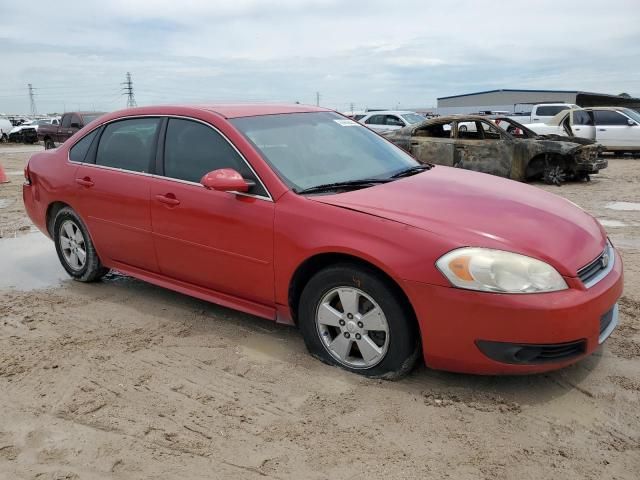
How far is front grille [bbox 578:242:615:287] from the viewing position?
3072 mm

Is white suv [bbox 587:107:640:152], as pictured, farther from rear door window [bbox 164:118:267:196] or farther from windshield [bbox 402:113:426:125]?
rear door window [bbox 164:118:267:196]

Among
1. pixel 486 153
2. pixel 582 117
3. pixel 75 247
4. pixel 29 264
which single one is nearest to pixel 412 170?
pixel 75 247

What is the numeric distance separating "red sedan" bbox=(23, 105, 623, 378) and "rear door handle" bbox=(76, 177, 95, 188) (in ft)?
0.05

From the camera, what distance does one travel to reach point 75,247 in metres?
5.26

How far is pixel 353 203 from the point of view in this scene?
3.37 meters

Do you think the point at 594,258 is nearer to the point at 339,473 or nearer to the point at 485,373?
the point at 485,373

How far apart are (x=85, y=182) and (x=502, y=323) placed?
3577mm

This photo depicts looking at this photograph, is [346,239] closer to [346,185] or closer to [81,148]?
[346,185]

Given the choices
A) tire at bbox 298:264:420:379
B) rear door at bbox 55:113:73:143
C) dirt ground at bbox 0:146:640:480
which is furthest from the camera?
rear door at bbox 55:113:73:143

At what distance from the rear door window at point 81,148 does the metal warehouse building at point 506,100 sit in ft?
138

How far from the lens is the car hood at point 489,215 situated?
3016 millimetres

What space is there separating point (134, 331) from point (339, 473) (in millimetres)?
2210

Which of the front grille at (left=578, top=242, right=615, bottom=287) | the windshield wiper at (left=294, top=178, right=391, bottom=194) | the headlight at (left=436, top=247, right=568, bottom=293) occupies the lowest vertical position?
the front grille at (left=578, top=242, right=615, bottom=287)

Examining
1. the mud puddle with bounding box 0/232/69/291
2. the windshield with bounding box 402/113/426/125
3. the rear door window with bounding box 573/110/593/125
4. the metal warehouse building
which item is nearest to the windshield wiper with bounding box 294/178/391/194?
the mud puddle with bounding box 0/232/69/291
